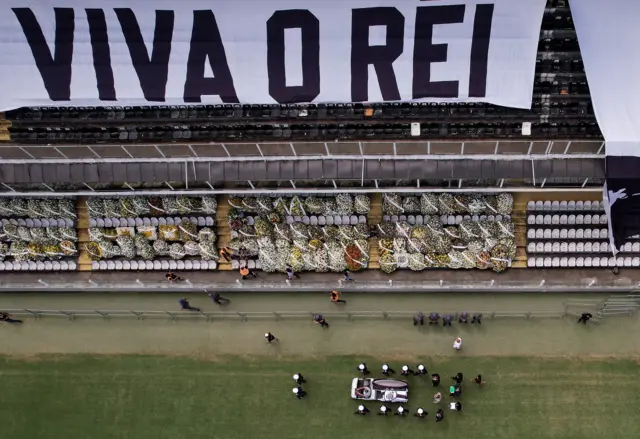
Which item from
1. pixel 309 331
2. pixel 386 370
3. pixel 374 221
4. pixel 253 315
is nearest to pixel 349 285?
pixel 309 331

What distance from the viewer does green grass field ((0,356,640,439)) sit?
29.1 meters

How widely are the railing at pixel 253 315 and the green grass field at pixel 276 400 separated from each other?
2049mm

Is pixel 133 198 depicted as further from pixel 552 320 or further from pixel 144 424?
pixel 552 320

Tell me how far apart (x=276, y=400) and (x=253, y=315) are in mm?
4307

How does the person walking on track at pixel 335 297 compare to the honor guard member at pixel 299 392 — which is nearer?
the honor guard member at pixel 299 392

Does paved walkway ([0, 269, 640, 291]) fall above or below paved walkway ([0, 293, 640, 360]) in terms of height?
above

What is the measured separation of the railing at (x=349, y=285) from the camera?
2962cm

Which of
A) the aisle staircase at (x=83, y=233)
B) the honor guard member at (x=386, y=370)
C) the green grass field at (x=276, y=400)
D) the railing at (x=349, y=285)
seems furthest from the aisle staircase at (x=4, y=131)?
the honor guard member at (x=386, y=370)

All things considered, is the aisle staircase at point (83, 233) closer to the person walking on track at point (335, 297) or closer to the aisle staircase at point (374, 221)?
the person walking on track at point (335, 297)

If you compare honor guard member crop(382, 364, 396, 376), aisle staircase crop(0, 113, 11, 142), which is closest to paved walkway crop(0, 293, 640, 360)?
honor guard member crop(382, 364, 396, 376)

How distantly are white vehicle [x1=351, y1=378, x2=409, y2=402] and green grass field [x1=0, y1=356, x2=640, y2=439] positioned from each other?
2.22 ft

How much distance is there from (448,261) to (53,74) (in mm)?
19885

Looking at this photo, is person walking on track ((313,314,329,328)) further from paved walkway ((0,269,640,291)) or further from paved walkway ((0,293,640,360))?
paved walkway ((0,269,640,291))

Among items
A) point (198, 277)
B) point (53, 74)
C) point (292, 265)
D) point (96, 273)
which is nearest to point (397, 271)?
point (292, 265)
